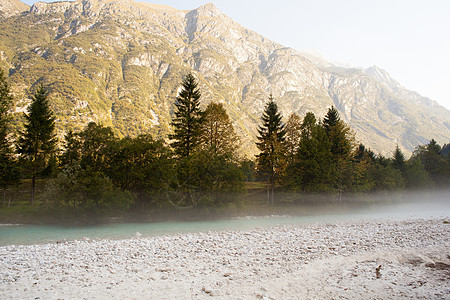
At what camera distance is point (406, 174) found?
70.9m

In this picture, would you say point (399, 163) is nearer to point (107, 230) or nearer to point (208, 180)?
point (208, 180)

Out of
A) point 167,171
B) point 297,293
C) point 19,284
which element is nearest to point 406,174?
point 167,171

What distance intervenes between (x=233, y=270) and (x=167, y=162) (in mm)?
24969

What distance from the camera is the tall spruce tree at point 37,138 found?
3506cm

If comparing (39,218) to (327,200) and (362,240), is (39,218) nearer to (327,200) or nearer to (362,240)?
(362,240)

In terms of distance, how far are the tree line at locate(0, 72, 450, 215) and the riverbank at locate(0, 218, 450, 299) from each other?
56.6 ft

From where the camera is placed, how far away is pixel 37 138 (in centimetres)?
3578

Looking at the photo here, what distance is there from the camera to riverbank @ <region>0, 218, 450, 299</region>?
22.7ft

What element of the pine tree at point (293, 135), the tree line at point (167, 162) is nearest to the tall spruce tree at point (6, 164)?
the tree line at point (167, 162)

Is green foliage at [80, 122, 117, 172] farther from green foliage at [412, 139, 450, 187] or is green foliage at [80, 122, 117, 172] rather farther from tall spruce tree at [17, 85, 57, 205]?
green foliage at [412, 139, 450, 187]

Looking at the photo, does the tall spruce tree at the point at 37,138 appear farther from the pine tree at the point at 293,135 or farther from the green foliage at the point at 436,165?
the green foliage at the point at 436,165

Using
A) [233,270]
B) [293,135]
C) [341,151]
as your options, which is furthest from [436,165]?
[233,270]

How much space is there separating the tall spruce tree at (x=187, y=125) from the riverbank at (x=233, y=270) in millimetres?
24768

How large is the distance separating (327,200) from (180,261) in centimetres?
3890
